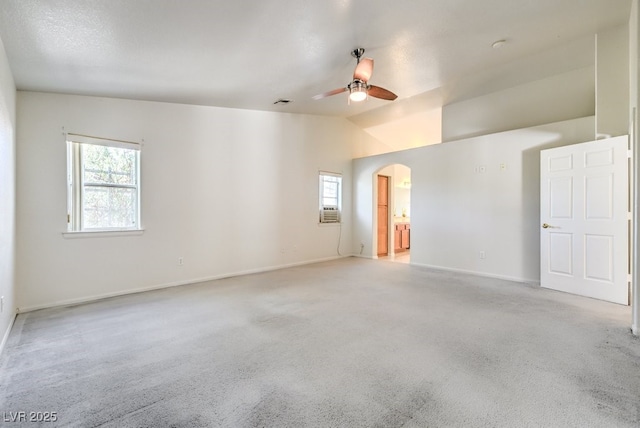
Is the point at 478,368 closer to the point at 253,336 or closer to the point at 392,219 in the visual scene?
the point at 253,336

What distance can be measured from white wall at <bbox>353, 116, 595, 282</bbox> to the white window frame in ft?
4.44

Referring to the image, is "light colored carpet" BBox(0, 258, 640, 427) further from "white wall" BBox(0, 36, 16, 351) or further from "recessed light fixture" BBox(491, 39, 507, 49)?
"recessed light fixture" BBox(491, 39, 507, 49)

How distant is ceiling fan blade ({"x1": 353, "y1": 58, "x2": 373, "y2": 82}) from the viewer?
3.21 metres

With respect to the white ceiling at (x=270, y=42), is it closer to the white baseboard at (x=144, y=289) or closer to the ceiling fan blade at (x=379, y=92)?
the ceiling fan blade at (x=379, y=92)

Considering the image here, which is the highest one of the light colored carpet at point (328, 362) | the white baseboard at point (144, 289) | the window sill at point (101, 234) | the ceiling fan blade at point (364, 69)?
the ceiling fan blade at point (364, 69)

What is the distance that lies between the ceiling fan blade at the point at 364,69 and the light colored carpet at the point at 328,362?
268 centimetres

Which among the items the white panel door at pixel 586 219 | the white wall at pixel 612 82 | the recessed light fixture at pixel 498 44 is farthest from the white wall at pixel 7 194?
Answer: the white wall at pixel 612 82

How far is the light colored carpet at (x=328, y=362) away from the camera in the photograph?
5.48 feet

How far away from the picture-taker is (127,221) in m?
4.13

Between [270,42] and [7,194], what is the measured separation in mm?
2931

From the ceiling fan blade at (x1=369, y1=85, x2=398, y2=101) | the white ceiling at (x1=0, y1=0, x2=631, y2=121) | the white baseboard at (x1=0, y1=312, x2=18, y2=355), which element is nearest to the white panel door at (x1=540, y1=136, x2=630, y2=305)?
the white ceiling at (x1=0, y1=0, x2=631, y2=121)

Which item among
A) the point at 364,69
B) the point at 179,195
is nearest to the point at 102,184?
the point at 179,195

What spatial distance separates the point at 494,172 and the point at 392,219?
3037 millimetres

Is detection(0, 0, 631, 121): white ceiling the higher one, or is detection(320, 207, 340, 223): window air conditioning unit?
detection(0, 0, 631, 121): white ceiling
